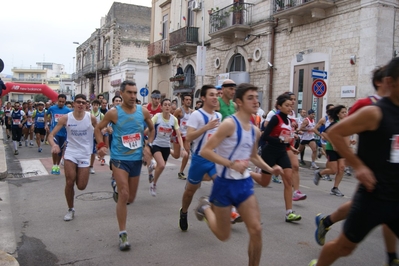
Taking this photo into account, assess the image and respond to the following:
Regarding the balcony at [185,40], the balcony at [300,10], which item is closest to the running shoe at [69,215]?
the balcony at [300,10]

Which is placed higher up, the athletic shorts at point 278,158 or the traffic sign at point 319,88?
the traffic sign at point 319,88

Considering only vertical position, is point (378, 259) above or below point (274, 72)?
below

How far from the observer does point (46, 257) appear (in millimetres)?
4410

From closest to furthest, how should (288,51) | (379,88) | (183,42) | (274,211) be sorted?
Answer: 1. (379,88)
2. (274,211)
3. (288,51)
4. (183,42)

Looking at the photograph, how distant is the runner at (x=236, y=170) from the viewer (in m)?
3.45

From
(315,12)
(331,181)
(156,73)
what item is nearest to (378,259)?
(331,181)

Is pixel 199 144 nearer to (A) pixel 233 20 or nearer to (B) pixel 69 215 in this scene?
(B) pixel 69 215

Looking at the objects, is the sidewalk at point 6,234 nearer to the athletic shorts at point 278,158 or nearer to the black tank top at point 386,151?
the black tank top at point 386,151

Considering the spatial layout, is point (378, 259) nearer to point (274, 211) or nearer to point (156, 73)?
point (274, 211)

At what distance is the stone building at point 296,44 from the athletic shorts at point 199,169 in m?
10.0

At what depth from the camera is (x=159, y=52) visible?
3234 cm

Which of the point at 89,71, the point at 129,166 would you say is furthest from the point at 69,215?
the point at 89,71

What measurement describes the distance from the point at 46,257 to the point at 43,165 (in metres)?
7.78

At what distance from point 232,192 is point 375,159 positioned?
4.10 feet
